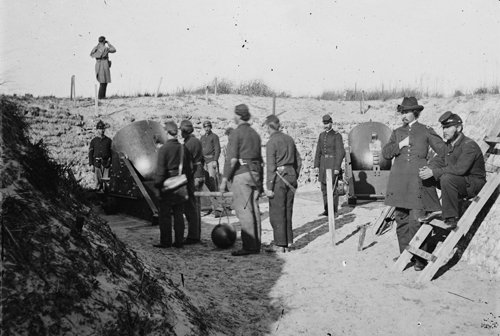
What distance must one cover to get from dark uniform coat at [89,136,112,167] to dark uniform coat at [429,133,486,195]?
7383 millimetres

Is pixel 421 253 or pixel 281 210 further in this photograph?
pixel 281 210

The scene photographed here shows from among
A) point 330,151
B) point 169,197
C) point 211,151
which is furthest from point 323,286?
point 211,151

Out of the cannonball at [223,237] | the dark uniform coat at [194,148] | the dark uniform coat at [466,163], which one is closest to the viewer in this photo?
the dark uniform coat at [466,163]

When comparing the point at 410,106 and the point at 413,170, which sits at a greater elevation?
the point at 410,106

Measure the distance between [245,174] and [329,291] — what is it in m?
2.14

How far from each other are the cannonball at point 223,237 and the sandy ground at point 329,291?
115 millimetres

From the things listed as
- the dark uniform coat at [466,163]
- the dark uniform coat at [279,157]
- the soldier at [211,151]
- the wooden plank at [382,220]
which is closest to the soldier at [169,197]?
the dark uniform coat at [279,157]

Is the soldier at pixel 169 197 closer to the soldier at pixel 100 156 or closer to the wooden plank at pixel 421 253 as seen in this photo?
the wooden plank at pixel 421 253

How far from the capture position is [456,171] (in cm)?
568

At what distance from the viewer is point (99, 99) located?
60.5 ft

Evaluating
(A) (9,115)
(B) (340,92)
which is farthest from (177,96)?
(A) (9,115)

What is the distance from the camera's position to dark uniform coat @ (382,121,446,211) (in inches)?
239

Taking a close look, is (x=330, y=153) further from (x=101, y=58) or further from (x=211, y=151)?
(x=101, y=58)

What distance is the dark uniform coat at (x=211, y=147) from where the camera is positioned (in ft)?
36.1
